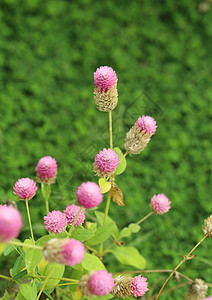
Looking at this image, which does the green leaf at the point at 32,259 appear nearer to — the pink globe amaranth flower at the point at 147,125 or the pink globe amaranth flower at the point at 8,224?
the pink globe amaranth flower at the point at 8,224

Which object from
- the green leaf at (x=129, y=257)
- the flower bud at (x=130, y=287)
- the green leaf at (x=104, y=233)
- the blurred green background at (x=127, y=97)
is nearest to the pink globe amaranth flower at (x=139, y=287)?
the flower bud at (x=130, y=287)

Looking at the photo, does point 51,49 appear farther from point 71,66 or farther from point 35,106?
point 35,106

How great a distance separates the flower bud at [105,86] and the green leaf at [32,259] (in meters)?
0.35

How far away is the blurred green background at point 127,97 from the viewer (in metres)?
1.73

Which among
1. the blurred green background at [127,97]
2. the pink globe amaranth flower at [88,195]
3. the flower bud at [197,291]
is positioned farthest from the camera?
the blurred green background at [127,97]

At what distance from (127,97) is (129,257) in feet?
3.86

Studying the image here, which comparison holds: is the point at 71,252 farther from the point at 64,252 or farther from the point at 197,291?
the point at 197,291

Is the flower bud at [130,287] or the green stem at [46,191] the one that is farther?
the green stem at [46,191]

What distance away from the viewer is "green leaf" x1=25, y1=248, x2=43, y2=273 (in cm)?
78

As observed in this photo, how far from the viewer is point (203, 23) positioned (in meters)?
2.51

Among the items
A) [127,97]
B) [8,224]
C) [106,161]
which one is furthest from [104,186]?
[127,97]

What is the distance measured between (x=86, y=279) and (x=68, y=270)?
602 mm

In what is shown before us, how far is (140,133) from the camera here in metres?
0.86

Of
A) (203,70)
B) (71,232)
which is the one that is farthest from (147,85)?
(71,232)
